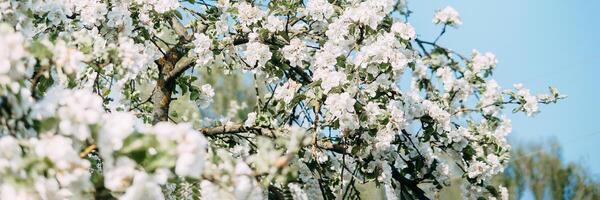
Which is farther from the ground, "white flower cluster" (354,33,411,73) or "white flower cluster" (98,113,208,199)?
"white flower cluster" (354,33,411,73)

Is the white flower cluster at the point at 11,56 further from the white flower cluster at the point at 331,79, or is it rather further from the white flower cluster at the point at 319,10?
the white flower cluster at the point at 319,10

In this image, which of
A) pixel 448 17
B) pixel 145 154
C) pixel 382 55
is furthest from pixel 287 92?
pixel 145 154

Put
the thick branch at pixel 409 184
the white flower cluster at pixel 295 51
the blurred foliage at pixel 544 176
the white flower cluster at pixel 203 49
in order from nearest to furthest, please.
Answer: the white flower cluster at pixel 295 51
the white flower cluster at pixel 203 49
the thick branch at pixel 409 184
the blurred foliage at pixel 544 176

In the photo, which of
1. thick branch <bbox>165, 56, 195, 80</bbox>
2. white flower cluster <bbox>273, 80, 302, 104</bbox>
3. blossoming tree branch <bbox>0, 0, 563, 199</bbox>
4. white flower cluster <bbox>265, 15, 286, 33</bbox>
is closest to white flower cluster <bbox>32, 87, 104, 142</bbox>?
blossoming tree branch <bbox>0, 0, 563, 199</bbox>

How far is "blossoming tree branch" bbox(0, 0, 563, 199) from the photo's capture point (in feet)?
5.74

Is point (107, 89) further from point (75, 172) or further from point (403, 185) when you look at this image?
point (75, 172)

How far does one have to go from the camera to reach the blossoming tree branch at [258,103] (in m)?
1.75

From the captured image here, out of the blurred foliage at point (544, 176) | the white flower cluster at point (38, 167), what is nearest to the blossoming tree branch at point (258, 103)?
the white flower cluster at point (38, 167)

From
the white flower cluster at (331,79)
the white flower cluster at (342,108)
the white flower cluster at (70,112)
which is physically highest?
the white flower cluster at (331,79)

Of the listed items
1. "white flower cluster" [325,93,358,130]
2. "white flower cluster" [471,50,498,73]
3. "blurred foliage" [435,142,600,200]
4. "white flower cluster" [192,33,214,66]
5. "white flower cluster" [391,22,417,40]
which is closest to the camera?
"white flower cluster" [325,93,358,130]

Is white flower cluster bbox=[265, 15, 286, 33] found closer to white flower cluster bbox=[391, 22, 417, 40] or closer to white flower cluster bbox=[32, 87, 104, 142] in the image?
white flower cluster bbox=[391, 22, 417, 40]

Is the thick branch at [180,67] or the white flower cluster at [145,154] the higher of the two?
the thick branch at [180,67]

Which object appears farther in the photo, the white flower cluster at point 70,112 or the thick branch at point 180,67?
the thick branch at point 180,67

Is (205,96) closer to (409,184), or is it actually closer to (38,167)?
(409,184)
